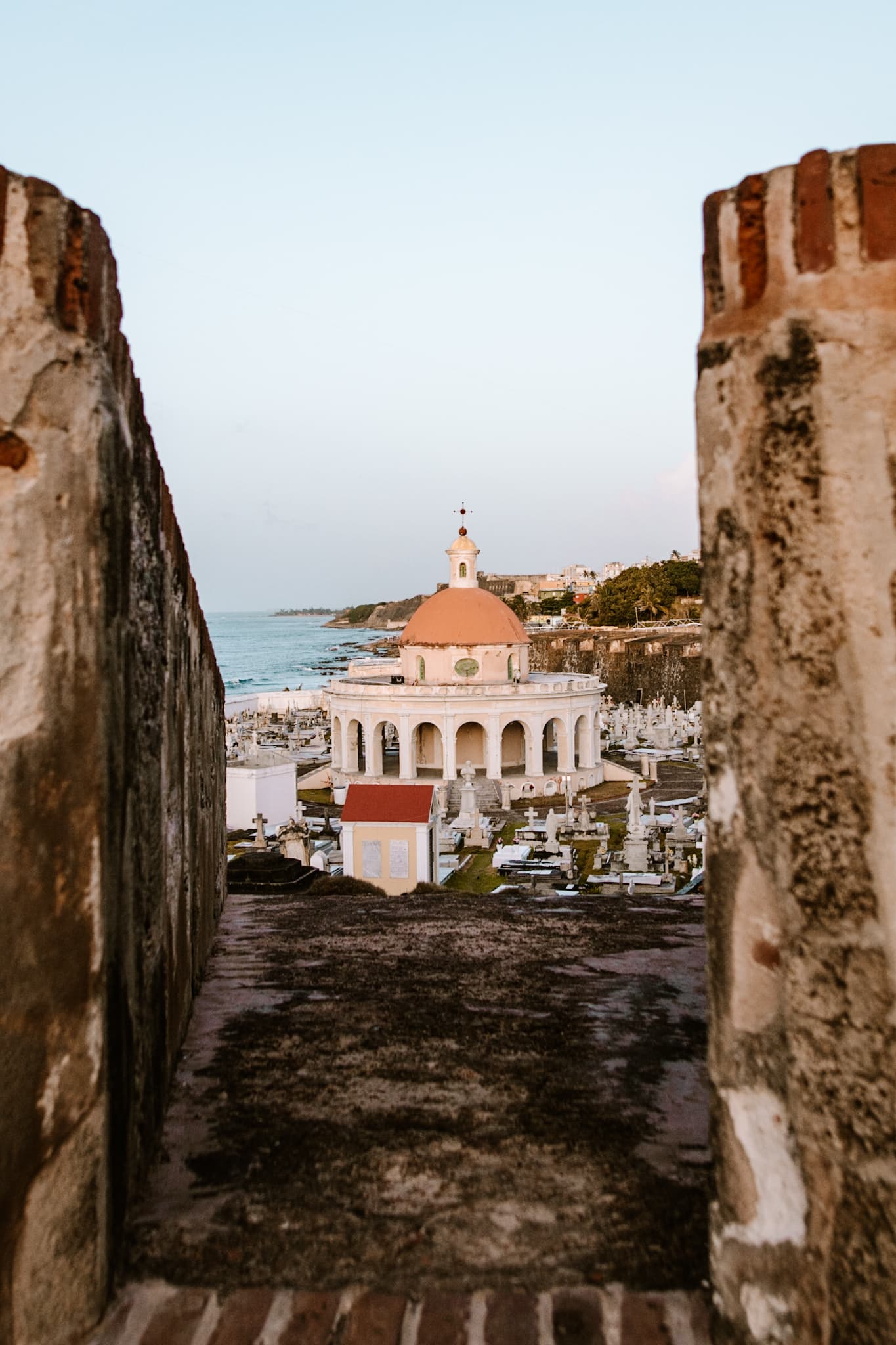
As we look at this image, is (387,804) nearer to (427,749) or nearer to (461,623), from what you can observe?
(461,623)

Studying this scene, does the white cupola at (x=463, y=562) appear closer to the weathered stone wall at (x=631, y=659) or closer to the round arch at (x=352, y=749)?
the round arch at (x=352, y=749)

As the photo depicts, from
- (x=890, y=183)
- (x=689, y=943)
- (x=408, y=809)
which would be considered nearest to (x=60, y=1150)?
(x=890, y=183)

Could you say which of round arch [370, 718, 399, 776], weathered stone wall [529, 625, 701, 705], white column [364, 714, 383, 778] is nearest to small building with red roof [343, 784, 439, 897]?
round arch [370, 718, 399, 776]

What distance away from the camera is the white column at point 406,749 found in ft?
104

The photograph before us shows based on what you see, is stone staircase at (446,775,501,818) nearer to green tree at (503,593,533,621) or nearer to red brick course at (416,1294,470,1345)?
red brick course at (416,1294,470,1345)

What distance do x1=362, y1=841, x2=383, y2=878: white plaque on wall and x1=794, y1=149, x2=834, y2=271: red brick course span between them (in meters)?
15.0

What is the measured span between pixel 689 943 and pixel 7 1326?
133 inches

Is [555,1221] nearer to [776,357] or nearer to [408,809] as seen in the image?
[776,357]

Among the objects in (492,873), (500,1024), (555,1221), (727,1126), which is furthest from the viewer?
(492,873)

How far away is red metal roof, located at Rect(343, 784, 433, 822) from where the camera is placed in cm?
1631

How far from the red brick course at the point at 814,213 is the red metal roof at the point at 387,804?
48.4ft

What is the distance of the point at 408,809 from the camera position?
1636cm

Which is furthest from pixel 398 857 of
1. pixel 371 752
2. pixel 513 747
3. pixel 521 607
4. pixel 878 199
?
pixel 521 607

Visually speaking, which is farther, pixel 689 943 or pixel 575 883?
pixel 575 883
